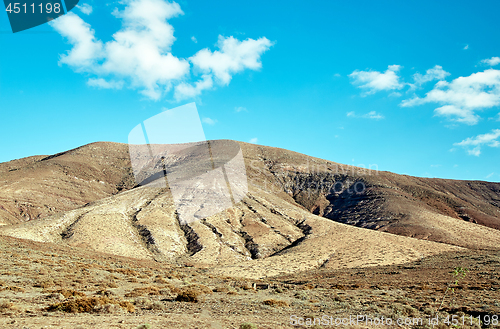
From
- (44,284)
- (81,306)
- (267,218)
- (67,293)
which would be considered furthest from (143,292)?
(267,218)

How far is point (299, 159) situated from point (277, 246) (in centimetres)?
6933

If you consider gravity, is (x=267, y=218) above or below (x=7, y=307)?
above

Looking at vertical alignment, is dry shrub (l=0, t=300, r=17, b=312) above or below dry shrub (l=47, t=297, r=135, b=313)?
above

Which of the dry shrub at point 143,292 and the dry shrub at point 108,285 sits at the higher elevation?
the dry shrub at point 143,292

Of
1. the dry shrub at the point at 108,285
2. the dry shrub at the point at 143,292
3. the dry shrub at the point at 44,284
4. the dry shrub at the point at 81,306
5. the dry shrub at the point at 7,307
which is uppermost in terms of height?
the dry shrub at the point at 7,307

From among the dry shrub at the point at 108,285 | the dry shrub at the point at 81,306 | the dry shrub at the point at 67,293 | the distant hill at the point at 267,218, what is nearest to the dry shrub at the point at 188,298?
the dry shrub at the point at 81,306

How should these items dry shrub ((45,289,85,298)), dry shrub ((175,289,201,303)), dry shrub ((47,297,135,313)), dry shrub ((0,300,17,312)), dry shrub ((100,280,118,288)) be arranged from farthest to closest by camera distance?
dry shrub ((100,280,118,288))
dry shrub ((175,289,201,303))
dry shrub ((45,289,85,298))
dry shrub ((47,297,135,313))
dry shrub ((0,300,17,312))

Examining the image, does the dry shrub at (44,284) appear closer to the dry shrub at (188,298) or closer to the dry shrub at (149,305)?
the dry shrub at (149,305)

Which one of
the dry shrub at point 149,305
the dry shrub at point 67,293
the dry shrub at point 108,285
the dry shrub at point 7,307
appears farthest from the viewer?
the dry shrub at point 108,285

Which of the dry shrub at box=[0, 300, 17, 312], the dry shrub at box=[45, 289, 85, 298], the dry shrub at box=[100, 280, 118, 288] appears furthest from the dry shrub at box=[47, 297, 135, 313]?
the dry shrub at box=[100, 280, 118, 288]

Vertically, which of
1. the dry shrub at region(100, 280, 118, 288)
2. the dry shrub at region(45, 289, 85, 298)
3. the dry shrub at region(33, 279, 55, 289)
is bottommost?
the dry shrub at region(100, 280, 118, 288)

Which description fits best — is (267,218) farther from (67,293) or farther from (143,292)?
(67,293)

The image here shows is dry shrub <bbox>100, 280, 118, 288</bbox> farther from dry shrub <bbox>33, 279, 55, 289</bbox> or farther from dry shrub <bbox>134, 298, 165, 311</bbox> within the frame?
dry shrub <bbox>134, 298, 165, 311</bbox>

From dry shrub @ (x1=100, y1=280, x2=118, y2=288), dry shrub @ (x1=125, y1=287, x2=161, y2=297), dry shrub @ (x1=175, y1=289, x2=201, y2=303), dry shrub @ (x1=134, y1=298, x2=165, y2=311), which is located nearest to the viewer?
dry shrub @ (x1=134, y1=298, x2=165, y2=311)
